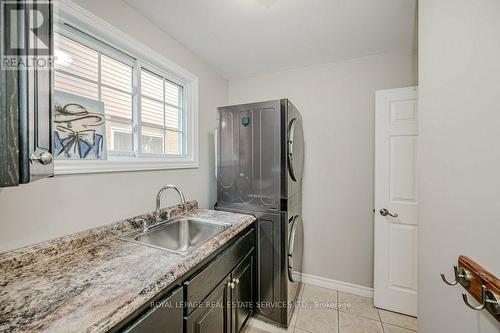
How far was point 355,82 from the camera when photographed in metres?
2.16

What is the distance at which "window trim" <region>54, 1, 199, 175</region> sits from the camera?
3.75 feet

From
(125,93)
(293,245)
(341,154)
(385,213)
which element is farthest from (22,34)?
(385,213)

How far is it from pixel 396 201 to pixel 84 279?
7.52ft

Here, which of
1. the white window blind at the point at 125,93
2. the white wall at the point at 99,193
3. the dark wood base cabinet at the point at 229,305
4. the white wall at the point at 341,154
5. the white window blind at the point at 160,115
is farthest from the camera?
the white wall at the point at 341,154

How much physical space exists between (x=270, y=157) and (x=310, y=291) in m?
1.60

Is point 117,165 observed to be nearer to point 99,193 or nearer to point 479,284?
point 99,193

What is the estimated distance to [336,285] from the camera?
2252 millimetres

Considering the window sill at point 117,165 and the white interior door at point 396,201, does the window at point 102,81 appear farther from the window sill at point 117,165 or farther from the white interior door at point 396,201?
the white interior door at point 396,201

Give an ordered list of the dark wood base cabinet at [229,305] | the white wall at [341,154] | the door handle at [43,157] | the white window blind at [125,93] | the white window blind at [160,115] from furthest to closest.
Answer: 1. the white wall at [341,154]
2. the white window blind at [160,115]
3. the white window blind at [125,93]
4. the dark wood base cabinet at [229,305]
5. the door handle at [43,157]

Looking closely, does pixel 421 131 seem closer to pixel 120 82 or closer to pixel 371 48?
pixel 371 48

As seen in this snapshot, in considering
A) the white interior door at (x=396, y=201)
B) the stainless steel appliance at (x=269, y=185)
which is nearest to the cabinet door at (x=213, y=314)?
the stainless steel appliance at (x=269, y=185)

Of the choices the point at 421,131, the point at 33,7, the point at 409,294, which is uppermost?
the point at 33,7

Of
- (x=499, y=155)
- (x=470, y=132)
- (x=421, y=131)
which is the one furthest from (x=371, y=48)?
(x=499, y=155)

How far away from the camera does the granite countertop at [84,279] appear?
63 cm
